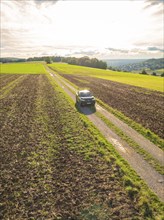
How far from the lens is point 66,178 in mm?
11430

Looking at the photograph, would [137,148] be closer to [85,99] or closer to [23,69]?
[85,99]

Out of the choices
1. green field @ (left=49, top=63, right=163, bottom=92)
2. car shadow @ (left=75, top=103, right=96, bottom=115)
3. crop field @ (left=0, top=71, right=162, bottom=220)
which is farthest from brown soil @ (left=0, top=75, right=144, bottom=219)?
green field @ (left=49, top=63, right=163, bottom=92)

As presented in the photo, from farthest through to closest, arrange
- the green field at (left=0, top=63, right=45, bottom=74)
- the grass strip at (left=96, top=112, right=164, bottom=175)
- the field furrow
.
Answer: the green field at (left=0, top=63, right=45, bottom=74)
the field furrow
the grass strip at (left=96, top=112, right=164, bottom=175)

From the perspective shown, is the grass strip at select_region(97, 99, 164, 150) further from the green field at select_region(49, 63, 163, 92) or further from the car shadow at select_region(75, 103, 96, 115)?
the green field at select_region(49, 63, 163, 92)

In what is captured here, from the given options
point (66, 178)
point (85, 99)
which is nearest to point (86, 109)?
point (85, 99)

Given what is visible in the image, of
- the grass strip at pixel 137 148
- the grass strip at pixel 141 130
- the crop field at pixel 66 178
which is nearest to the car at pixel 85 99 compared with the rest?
the grass strip at pixel 141 130

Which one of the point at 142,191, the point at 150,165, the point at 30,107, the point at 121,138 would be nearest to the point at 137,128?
the point at 121,138

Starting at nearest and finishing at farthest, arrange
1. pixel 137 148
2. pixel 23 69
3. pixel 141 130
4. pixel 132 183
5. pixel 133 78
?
pixel 132 183 < pixel 137 148 < pixel 141 130 < pixel 133 78 < pixel 23 69

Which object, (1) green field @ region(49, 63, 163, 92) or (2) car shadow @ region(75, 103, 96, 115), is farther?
(1) green field @ region(49, 63, 163, 92)

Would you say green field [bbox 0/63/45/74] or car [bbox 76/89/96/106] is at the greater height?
green field [bbox 0/63/45/74]

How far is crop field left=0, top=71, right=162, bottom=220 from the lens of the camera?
9.10 m

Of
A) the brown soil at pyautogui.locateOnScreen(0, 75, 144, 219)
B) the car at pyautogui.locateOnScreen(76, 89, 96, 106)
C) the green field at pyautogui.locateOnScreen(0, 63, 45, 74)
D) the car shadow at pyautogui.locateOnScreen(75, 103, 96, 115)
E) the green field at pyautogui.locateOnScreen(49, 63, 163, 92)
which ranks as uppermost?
the green field at pyautogui.locateOnScreen(0, 63, 45, 74)

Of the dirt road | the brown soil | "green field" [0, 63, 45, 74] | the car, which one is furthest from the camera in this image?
"green field" [0, 63, 45, 74]

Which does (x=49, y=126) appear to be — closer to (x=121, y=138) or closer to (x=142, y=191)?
(x=121, y=138)
